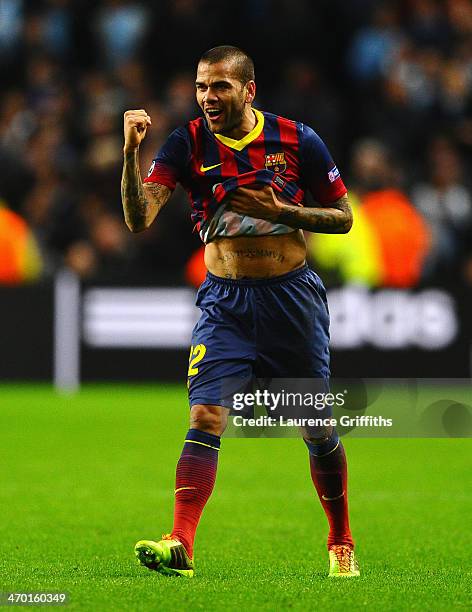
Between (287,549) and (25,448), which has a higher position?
(25,448)

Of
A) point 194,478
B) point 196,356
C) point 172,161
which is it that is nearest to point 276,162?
point 172,161

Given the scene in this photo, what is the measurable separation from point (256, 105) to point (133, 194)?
11.7 meters

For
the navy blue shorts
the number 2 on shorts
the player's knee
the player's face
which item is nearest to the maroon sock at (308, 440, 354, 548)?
the navy blue shorts

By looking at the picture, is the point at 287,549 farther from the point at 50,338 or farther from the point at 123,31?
the point at 123,31

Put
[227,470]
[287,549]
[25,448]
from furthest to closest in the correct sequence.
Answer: [25,448] < [227,470] < [287,549]

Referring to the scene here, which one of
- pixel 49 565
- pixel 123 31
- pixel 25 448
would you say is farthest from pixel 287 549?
pixel 123 31

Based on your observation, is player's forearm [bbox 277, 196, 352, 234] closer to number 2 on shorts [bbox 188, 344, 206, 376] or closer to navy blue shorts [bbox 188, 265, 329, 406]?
navy blue shorts [bbox 188, 265, 329, 406]

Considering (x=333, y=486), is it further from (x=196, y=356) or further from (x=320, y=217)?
(x=320, y=217)

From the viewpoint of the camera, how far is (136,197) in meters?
5.55

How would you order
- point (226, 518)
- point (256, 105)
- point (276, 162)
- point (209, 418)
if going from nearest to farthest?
point (209, 418) < point (276, 162) < point (226, 518) < point (256, 105)

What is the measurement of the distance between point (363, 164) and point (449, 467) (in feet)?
19.6

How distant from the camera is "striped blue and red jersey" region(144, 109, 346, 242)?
5805 millimetres

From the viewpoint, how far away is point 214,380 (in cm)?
569

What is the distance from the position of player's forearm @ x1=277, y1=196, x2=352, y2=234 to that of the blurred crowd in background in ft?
27.3
